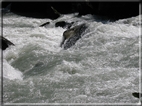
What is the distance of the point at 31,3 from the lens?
1783cm

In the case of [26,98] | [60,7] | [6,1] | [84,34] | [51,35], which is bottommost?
[6,1]

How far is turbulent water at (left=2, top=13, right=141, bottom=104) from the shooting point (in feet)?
19.2

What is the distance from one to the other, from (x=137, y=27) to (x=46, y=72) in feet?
17.1

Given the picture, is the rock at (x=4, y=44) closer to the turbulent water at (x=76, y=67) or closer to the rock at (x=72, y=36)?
the turbulent water at (x=76, y=67)

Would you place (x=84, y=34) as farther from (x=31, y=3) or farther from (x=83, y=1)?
(x=31, y=3)

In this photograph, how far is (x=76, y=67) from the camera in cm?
725

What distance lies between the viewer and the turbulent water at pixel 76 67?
19.2 ft

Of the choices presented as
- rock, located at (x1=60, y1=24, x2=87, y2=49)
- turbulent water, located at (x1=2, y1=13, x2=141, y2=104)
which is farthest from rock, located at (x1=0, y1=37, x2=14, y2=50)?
rock, located at (x1=60, y1=24, x2=87, y2=49)

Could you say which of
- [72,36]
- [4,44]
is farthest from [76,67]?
[4,44]

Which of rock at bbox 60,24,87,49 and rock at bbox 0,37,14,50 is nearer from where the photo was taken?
rock at bbox 0,37,14,50

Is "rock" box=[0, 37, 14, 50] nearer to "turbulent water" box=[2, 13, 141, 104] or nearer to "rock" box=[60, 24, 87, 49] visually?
"turbulent water" box=[2, 13, 141, 104]

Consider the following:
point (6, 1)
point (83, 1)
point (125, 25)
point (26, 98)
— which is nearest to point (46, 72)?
point (26, 98)

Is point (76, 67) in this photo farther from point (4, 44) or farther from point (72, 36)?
point (4, 44)

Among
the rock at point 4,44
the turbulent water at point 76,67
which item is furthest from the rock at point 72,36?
the rock at point 4,44
